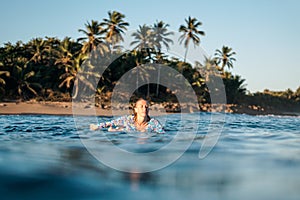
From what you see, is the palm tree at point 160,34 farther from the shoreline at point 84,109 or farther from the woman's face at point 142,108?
the woman's face at point 142,108

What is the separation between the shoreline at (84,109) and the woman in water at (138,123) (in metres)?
16.1

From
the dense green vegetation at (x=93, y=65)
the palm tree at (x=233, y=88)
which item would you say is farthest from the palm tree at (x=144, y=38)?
the palm tree at (x=233, y=88)

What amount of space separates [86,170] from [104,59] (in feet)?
120

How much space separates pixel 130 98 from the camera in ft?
129

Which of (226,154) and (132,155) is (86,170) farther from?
(226,154)

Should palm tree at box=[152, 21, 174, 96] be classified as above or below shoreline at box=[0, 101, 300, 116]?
above

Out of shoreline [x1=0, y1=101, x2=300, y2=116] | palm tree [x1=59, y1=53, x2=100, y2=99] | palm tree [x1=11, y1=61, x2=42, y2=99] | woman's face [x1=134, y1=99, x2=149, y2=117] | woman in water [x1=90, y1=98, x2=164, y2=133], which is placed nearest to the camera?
woman's face [x1=134, y1=99, x2=149, y2=117]

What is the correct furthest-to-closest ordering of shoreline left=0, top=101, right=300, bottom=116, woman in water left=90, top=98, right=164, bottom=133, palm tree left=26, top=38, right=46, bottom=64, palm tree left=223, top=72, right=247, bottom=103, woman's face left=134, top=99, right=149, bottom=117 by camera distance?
palm tree left=223, top=72, right=247, bottom=103 < palm tree left=26, top=38, right=46, bottom=64 < shoreline left=0, top=101, right=300, bottom=116 < woman in water left=90, top=98, right=164, bottom=133 < woman's face left=134, top=99, right=149, bottom=117

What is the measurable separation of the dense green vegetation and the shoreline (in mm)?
3661

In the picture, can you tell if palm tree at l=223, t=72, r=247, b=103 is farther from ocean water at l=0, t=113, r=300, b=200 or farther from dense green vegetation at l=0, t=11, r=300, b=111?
ocean water at l=0, t=113, r=300, b=200

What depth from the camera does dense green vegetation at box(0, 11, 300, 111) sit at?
3519 centimetres

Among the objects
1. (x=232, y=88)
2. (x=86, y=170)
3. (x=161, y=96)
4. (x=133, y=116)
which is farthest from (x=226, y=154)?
(x=232, y=88)

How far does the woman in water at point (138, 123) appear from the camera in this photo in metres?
7.64

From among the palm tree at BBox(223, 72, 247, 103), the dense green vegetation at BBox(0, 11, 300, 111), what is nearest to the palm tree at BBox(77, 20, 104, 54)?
the dense green vegetation at BBox(0, 11, 300, 111)
